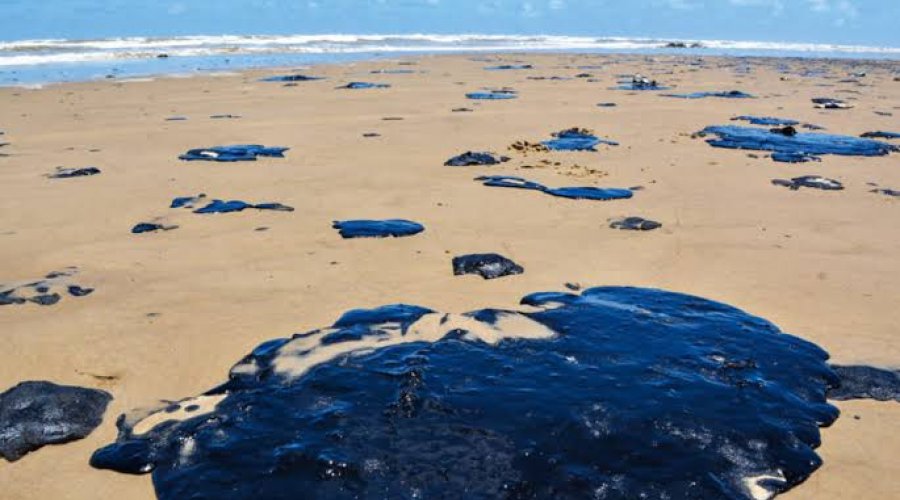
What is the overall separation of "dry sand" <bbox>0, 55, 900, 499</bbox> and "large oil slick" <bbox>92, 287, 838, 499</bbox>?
0.22 meters

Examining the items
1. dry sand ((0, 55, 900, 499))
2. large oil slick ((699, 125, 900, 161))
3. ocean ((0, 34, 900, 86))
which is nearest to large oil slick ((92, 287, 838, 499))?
dry sand ((0, 55, 900, 499))

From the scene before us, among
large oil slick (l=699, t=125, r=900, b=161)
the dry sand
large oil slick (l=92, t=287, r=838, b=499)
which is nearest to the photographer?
large oil slick (l=92, t=287, r=838, b=499)

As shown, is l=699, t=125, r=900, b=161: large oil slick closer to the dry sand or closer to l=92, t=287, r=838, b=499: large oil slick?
the dry sand

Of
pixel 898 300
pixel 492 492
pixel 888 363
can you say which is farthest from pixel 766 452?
pixel 898 300

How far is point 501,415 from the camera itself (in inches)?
114

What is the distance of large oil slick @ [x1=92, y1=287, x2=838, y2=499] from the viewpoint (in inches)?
99.3

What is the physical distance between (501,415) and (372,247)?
9.00 ft

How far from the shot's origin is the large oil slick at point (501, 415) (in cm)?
252

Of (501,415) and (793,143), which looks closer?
(501,415)

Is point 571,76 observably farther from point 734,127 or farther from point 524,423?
point 524,423

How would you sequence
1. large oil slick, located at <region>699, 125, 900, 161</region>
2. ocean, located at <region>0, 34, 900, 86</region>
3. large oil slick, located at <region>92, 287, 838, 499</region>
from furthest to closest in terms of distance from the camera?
ocean, located at <region>0, 34, 900, 86</region> → large oil slick, located at <region>699, 125, 900, 161</region> → large oil slick, located at <region>92, 287, 838, 499</region>

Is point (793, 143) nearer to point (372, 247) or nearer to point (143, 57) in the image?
point (372, 247)

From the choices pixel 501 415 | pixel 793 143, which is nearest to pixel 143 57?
pixel 793 143

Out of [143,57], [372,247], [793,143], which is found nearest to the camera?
[372,247]
